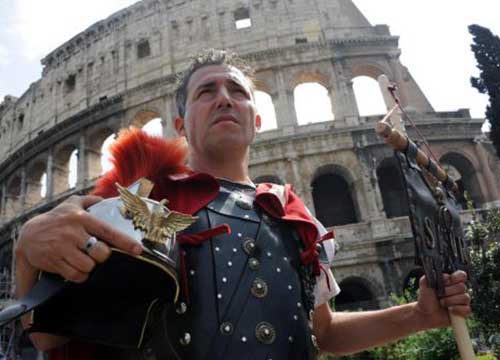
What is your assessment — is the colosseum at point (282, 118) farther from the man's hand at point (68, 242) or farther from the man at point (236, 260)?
the man's hand at point (68, 242)

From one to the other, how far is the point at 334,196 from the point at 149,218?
18.2m

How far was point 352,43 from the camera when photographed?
20422 mm

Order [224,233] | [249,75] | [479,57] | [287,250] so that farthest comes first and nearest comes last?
[479,57] → [249,75] → [287,250] → [224,233]

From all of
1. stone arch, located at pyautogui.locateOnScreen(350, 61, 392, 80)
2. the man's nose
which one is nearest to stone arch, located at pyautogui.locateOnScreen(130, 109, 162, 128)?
stone arch, located at pyautogui.locateOnScreen(350, 61, 392, 80)

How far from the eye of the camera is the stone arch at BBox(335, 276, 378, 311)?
1562 cm

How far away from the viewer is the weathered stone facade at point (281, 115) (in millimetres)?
17172

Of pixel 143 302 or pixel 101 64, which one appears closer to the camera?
pixel 143 302

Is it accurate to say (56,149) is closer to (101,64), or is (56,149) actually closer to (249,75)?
(101,64)

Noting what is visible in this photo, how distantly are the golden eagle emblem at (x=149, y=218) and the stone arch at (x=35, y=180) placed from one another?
1019 inches

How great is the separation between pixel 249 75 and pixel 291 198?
100 centimetres

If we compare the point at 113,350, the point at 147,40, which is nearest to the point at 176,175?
the point at 113,350

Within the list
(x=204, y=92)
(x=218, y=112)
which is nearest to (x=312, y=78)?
(x=204, y=92)

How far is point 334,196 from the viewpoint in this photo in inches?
743

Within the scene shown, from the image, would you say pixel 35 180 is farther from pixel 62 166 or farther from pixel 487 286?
pixel 487 286
